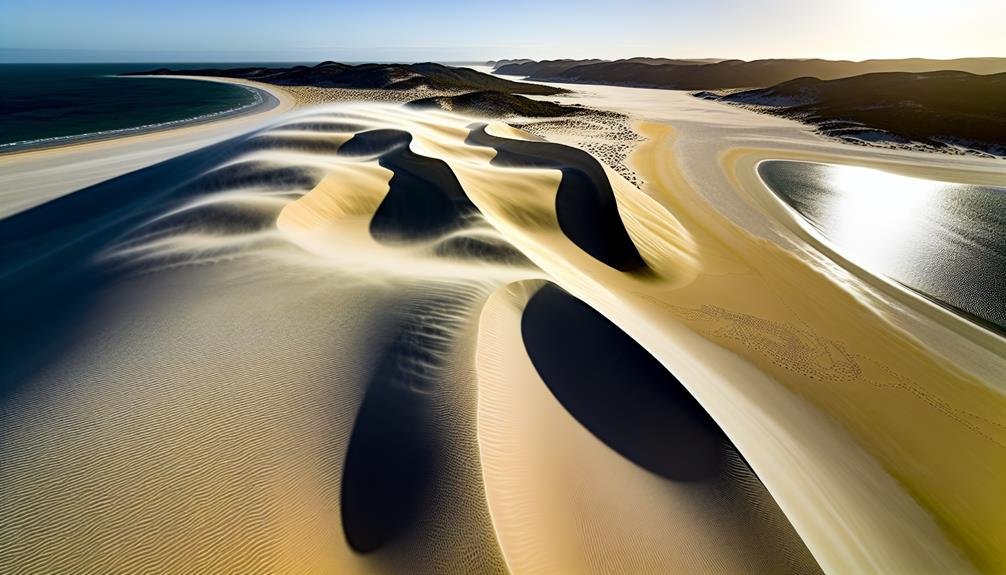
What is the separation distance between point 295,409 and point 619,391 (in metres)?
4.46

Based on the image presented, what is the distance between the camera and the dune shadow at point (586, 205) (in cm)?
1260

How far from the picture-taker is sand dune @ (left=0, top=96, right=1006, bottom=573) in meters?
4.29

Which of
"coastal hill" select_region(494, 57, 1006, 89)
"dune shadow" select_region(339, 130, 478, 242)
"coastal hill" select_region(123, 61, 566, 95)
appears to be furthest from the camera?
"coastal hill" select_region(494, 57, 1006, 89)

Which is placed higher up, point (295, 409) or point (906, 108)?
point (906, 108)

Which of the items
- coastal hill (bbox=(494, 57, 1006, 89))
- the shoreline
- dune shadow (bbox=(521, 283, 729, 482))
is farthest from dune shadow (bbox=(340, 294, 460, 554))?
coastal hill (bbox=(494, 57, 1006, 89))

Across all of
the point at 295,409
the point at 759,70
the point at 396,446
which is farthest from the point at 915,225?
the point at 759,70

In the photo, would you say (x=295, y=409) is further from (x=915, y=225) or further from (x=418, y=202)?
(x=915, y=225)

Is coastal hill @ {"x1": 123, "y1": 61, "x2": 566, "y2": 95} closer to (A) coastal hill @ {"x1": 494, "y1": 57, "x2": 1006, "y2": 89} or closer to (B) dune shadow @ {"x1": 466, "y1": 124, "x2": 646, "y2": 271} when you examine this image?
(A) coastal hill @ {"x1": 494, "y1": 57, "x2": 1006, "y2": 89}

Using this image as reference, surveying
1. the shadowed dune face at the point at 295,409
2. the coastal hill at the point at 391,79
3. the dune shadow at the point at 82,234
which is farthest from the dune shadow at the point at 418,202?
the coastal hill at the point at 391,79

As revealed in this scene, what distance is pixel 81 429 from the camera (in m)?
4.81

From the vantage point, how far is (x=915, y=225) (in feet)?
57.7

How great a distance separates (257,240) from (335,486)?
670cm

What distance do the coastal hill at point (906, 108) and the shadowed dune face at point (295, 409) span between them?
138 feet

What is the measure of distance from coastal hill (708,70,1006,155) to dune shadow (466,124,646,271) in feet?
106
